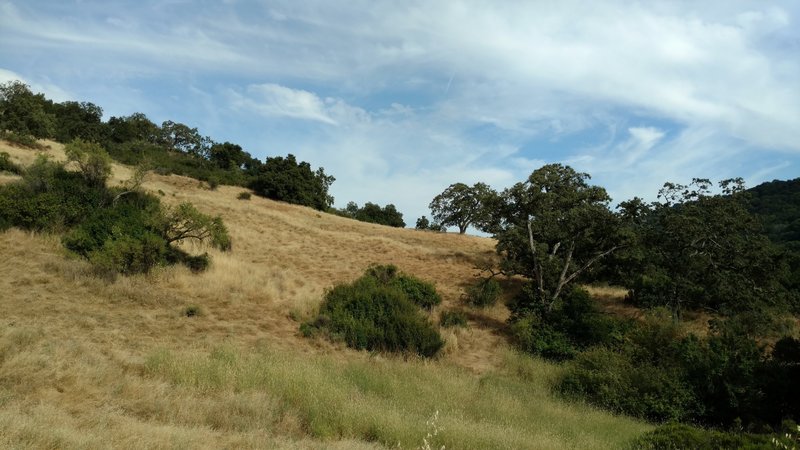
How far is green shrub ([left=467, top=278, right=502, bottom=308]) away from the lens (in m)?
22.0

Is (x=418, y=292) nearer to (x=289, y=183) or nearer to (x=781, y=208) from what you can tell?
(x=289, y=183)

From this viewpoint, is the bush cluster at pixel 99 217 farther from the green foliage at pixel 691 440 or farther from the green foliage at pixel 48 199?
the green foliage at pixel 691 440

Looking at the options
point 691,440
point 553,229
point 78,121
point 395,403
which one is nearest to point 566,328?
point 553,229

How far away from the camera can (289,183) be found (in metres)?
45.3

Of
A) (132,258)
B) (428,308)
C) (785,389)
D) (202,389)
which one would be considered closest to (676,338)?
(785,389)

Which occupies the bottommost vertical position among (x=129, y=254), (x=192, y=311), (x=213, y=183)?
(x=192, y=311)

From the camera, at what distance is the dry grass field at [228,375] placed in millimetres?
6164

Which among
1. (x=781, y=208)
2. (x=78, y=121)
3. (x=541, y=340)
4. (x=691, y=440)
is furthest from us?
(x=78, y=121)

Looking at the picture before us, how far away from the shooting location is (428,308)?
20.7m

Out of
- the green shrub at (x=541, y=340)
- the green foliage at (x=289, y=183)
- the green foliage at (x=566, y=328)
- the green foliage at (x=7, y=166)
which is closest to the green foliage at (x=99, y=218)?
the green foliage at (x=7, y=166)

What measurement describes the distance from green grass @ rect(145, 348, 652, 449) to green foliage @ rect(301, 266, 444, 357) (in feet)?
9.41

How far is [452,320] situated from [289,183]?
3009 cm

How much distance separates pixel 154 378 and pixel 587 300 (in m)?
15.7

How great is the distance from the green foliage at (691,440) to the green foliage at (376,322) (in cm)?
824
